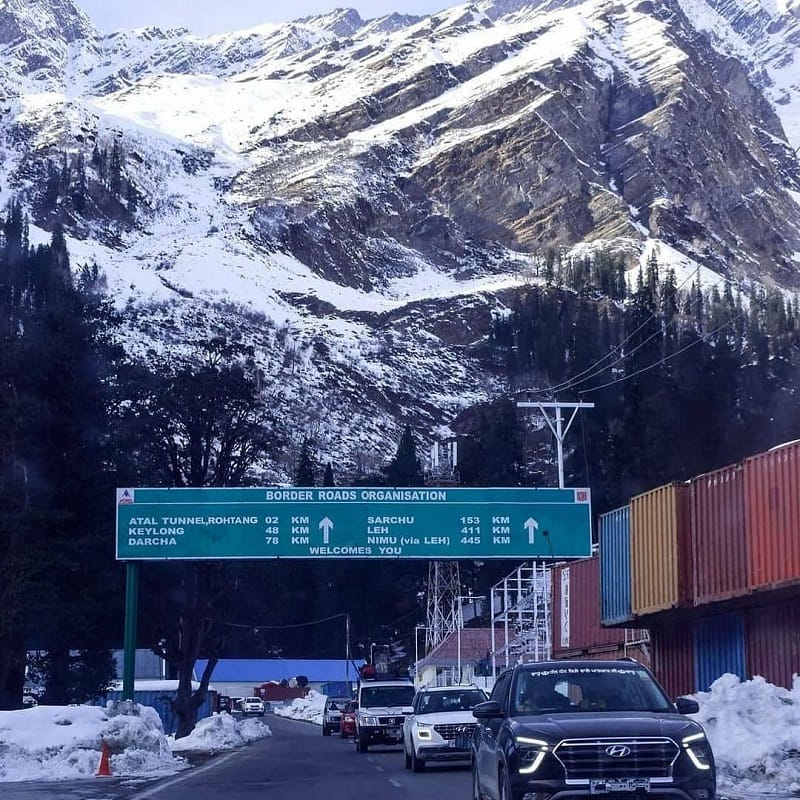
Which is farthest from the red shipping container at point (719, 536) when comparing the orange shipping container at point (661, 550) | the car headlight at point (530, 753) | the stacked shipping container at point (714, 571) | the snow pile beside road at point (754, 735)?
the car headlight at point (530, 753)

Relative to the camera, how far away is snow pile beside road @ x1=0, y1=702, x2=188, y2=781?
24281 mm

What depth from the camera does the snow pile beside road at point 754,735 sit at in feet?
57.5

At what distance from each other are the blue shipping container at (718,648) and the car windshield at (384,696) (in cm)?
839

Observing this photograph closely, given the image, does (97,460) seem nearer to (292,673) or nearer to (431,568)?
(431,568)

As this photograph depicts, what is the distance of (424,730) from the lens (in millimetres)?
25109

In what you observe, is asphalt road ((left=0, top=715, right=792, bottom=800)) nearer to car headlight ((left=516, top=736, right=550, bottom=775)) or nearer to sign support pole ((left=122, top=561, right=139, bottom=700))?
car headlight ((left=516, top=736, right=550, bottom=775))

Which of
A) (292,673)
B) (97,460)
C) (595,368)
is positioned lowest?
(292,673)

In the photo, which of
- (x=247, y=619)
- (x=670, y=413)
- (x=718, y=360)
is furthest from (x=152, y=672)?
(x=718, y=360)

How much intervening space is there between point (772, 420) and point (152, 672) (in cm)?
4398

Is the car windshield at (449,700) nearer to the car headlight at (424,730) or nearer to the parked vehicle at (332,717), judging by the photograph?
the car headlight at (424,730)

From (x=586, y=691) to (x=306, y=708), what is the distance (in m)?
85.5

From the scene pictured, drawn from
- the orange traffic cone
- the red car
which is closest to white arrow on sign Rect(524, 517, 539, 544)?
the red car

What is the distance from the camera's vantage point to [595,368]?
417 feet

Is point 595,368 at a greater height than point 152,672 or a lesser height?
greater
